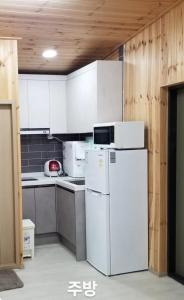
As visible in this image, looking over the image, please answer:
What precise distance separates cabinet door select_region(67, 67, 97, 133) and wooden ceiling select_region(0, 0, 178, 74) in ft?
1.15

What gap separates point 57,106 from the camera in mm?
5660

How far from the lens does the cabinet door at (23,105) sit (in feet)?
17.7

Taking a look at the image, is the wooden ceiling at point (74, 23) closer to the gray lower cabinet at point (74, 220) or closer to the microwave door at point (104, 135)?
the microwave door at point (104, 135)

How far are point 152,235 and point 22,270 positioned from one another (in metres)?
1.51

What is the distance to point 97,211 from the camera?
4012 millimetres

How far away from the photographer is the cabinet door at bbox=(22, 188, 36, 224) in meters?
5.01

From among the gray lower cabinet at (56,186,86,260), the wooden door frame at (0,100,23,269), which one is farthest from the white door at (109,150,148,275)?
the wooden door frame at (0,100,23,269)

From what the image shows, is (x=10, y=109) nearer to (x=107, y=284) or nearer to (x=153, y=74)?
(x=153, y=74)

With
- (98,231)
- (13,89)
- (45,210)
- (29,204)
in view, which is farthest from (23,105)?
(98,231)

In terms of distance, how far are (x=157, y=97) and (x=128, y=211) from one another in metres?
1.23

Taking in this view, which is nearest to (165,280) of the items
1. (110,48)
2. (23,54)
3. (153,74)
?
(153,74)

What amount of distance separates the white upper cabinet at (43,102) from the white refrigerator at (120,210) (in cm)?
177

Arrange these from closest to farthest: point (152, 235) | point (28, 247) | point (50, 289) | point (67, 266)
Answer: point (50, 289)
point (152, 235)
point (67, 266)
point (28, 247)

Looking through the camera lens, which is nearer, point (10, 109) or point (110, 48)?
point (10, 109)
